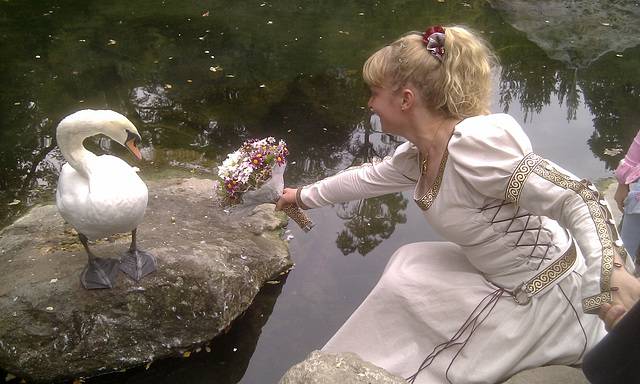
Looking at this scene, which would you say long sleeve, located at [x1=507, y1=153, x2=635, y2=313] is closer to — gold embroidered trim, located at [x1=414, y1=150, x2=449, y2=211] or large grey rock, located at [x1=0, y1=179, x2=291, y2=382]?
gold embroidered trim, located at [x1=414, y1=150, x2=449, y2=211]

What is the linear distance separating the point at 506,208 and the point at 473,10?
8868 millimetres

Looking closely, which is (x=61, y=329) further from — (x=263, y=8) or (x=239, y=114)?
(x=263, y=8)

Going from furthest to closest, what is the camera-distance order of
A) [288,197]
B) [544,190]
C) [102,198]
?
1. [288,197]
2. [102,198]
3. [544,190]

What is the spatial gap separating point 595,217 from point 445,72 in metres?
0.85

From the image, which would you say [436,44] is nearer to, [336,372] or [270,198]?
[270,198]

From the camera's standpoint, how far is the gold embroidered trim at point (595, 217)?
5.41 ft

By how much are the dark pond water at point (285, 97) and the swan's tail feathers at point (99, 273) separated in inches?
22.2

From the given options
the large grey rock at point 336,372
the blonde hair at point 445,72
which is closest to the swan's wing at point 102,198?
the large grey rock at point 336,372

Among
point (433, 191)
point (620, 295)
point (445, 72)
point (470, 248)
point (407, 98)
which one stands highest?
point (445, 72)

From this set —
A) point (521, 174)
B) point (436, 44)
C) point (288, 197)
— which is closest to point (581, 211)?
point (521, 174)

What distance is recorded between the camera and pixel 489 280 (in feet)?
7.73

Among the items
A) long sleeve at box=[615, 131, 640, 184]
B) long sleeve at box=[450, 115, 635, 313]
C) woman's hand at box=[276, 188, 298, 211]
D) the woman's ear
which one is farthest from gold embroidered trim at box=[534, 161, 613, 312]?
Answer: woman's hand at box=[276, 188, 298, 211]

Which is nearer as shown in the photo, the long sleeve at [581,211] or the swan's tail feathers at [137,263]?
the long sleeve at [581,211]

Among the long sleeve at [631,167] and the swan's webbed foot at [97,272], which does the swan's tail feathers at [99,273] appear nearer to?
the swan's webbed foot at [97,272]
